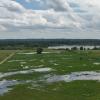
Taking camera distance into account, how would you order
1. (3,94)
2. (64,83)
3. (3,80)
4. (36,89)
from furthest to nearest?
(3,80) → (64,83) → (36,89) → (3,94)

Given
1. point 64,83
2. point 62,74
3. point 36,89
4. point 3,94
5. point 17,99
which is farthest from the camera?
point 62,74

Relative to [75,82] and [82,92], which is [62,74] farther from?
[82,92]

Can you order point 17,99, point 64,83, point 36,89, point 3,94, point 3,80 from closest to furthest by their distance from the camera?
point 17,99
point 3,94
point 36,89
point 64,83
point 3,80

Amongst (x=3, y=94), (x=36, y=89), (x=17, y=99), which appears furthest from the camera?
(x=36, y=89)

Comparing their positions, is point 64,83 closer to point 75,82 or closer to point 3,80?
point 75,82

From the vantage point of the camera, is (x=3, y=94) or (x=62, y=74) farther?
(x=62, y=74)

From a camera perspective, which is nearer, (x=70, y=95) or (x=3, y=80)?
(x=70, y=95)

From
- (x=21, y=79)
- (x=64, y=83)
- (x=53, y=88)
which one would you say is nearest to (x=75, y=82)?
(x=64, y=83)

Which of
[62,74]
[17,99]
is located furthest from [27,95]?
[62,74]

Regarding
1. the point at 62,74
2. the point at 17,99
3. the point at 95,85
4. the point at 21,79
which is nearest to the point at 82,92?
the point at 95,85
